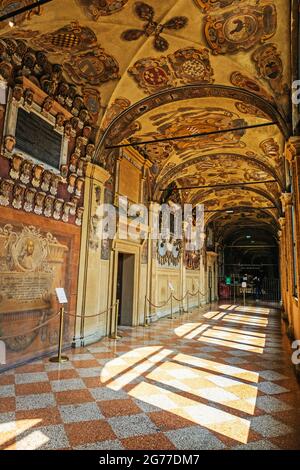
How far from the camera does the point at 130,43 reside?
20.0ft

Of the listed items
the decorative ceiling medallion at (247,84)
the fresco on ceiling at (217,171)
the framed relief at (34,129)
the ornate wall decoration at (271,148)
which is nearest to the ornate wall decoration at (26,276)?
the framed relief at (34,129)

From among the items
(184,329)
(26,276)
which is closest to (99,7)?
(26,276)

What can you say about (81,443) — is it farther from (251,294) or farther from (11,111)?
(251,294)

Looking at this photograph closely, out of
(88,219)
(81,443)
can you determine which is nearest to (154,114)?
(88,219)

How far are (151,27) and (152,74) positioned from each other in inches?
53.2

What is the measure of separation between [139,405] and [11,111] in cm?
531

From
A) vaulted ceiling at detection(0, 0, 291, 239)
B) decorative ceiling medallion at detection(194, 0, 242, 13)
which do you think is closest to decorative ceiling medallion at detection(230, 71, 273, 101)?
vaulted ceiling at detection(0, 0, 291, 239)

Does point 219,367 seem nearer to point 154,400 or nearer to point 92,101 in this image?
point 154,400

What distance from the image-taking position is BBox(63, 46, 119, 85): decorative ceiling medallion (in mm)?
6297

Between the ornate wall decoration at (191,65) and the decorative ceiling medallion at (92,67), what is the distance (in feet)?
4.37

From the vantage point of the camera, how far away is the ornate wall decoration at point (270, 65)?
5.70 metres

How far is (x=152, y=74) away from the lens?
23.0 ft

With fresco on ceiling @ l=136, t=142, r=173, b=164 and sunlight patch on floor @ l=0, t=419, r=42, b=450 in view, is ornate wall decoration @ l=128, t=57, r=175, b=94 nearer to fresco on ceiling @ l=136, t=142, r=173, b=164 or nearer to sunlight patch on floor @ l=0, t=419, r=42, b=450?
fresco on ceiling @ l=136, t=142, r=173, b=164
